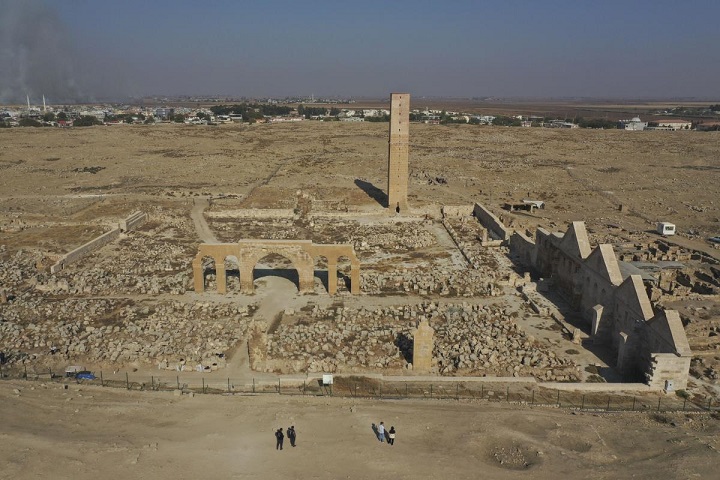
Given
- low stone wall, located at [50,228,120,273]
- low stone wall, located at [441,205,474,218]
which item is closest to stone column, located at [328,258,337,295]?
low stone wall, located at [50,228,120,273]

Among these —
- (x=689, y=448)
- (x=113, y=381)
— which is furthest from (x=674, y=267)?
(x=113, y=381)

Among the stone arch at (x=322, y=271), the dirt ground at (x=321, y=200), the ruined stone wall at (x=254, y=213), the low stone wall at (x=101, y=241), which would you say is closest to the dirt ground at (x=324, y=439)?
the dirt ground at (x=321, y=200)

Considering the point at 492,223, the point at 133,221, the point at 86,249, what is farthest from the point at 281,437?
the point at 133,221

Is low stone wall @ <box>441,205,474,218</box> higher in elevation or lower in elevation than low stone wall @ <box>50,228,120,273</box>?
higher

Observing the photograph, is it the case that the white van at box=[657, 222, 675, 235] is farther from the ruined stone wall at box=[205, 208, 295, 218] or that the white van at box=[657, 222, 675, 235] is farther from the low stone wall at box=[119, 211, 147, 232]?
the low stone wall at box=[119, 211, 147, 232]

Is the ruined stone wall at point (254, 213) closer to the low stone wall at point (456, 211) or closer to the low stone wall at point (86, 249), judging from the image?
the low stone wall at point (86, 249)

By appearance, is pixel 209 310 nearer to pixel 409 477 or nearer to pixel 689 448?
pixel 409 477
